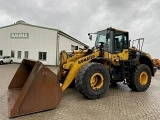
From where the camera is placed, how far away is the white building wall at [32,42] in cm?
2745

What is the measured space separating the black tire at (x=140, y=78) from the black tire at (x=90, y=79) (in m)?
1.85

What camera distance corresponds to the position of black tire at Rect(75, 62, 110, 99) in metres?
6.80

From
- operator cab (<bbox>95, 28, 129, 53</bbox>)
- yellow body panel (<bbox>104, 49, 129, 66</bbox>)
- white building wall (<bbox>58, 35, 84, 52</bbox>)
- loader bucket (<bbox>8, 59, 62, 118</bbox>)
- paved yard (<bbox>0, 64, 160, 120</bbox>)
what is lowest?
paved yard (<bbox>0, 64, 160, 120</bbox>)

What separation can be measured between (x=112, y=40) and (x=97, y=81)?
1.95m

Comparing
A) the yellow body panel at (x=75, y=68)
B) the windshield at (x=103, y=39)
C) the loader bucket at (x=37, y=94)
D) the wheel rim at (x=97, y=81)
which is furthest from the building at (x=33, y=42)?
the loader bucket at (x=37, y=94)

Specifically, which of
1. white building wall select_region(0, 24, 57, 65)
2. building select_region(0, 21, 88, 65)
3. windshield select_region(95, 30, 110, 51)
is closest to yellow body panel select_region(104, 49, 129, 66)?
windshield select_region(95, 30, 110, 51)

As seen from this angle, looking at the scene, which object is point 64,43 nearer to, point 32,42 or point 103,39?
point 32,42

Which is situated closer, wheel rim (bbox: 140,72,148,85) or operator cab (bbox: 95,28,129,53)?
operator cab (bbox: 95,28,129,53)

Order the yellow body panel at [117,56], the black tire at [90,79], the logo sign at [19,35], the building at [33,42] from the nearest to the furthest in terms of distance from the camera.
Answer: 1. the black tire at [90,79]
2. the yellow body panel at [117,56]
3. the building at [33,42]
4. the logo sign at [19,35]

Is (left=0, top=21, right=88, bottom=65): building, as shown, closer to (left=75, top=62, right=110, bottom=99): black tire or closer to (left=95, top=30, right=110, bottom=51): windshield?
(left=95, top=30, right=110, bottom=51): windshield

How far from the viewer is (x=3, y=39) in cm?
3039

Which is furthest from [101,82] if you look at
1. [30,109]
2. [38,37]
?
[38,37]

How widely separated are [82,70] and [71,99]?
1078 millimetres

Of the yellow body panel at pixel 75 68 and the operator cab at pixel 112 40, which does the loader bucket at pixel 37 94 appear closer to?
the yellow body panel at pixel 75 68
